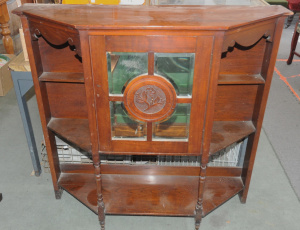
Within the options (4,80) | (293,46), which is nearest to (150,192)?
(4,80)

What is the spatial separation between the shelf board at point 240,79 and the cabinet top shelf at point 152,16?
35cm

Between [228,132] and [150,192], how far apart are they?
2.06ft

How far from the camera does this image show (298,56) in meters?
4.29

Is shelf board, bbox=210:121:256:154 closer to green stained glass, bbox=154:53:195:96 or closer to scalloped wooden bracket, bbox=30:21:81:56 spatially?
green stained glass, bbox=154:53:195:96

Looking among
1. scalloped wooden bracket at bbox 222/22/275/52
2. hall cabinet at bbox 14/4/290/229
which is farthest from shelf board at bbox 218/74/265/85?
scalloped wooden bracket at bbox 222/22/275/52

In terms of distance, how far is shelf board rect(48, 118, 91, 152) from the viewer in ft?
6.26

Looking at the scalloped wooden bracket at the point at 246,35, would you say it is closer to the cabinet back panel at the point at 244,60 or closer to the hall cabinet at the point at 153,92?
the hall cabinet at the point at 153,92

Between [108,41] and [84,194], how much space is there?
1.11 metres

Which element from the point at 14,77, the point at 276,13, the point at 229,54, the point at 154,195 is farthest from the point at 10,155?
the point at 276,13

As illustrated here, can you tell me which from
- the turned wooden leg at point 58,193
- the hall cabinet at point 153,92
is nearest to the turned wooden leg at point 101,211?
the hall cabinet at point 153,92

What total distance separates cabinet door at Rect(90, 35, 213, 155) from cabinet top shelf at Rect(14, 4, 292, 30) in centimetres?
5

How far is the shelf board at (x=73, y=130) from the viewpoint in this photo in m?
1.91

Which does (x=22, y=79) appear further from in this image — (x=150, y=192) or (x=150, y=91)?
(x=150, y=192)

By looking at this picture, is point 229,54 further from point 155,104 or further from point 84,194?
point 84,194
